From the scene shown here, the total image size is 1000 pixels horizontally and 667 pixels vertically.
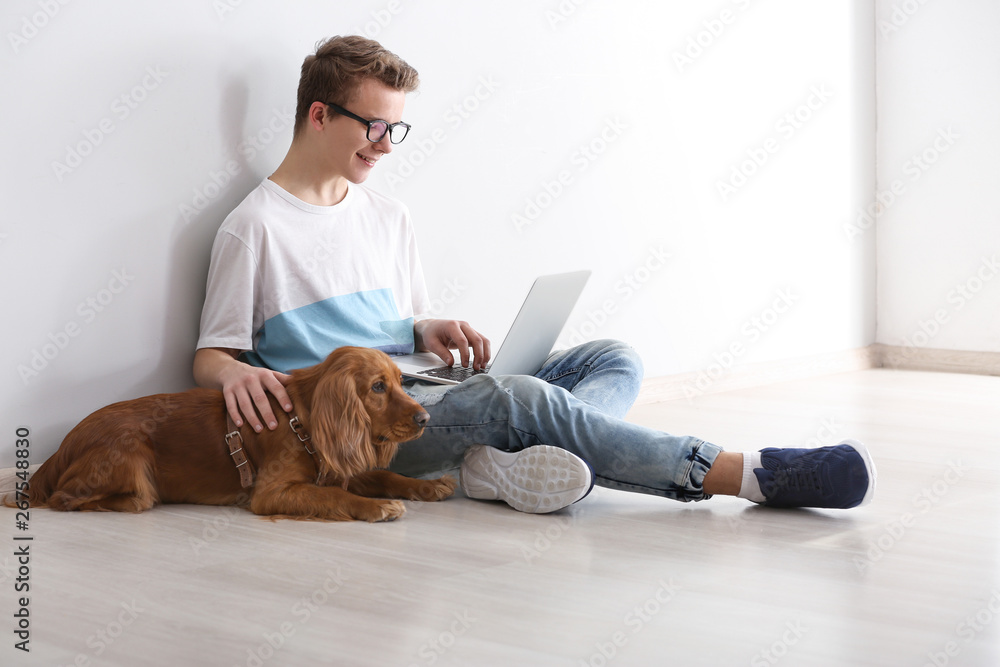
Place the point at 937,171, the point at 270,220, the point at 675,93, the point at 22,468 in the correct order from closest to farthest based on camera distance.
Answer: the point at 22,468
the point at 270,220
the point at 675,93
the point at 937,171

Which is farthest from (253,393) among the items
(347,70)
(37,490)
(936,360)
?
(936,360)

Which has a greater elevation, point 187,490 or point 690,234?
point 690,234

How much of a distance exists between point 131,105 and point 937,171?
317 centimetres

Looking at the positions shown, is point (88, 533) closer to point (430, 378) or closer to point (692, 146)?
point (430, 378)

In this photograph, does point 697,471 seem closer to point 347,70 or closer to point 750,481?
point 750,481

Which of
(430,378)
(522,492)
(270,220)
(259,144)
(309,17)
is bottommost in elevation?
(522,492)

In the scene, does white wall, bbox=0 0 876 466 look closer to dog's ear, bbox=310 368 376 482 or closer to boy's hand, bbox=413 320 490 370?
boy's hand, bbox=413 320 490 370

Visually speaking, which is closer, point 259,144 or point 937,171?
point 259,144

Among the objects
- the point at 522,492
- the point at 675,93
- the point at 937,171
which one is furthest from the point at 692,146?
the point at 522,492

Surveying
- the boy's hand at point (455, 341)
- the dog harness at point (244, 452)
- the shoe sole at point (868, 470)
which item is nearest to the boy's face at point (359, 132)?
the boy's hand at point (455, 341)

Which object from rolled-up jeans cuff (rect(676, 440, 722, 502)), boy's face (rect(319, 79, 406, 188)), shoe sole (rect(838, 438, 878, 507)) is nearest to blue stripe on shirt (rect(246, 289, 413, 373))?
boy's face (rect(319, 79, 406, 188))

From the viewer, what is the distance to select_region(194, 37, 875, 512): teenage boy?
5.08ft

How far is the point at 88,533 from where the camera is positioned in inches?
56.9

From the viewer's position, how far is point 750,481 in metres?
1.55
